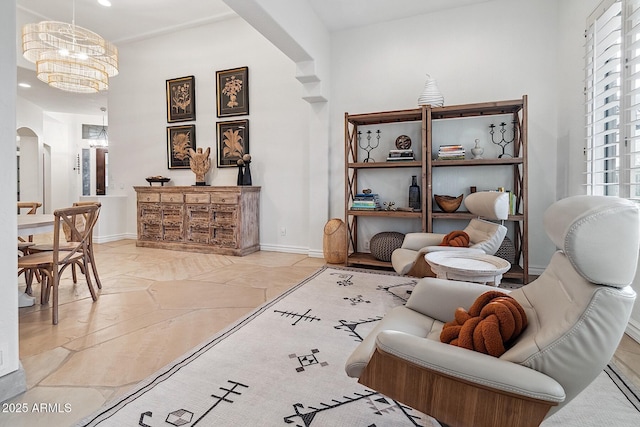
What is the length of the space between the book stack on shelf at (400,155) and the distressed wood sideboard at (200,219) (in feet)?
7.13

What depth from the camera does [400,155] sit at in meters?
4.01

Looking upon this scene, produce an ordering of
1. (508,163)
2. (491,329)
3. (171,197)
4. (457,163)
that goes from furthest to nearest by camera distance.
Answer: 1. (171,197)
2. (457,163)
3. (508,163)
4. (491,329)

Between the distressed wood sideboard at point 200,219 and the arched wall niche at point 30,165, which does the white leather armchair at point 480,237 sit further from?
the arched wall niche at point 30,165

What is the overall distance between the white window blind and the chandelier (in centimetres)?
518

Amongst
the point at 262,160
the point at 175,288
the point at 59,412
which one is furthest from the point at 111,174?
the point at 59,412

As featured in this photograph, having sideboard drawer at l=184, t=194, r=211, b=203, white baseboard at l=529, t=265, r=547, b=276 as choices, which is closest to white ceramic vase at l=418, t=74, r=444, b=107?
white baseboard at l=529, t=265, r=547, b=276

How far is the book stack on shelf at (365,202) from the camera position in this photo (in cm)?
409

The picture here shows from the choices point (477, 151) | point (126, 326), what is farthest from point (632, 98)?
point (126, 326)

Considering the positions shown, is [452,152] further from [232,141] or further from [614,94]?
[232,141]

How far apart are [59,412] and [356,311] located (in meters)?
1.87

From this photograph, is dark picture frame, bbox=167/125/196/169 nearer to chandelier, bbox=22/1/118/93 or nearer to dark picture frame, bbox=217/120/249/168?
dark picture frame, bbox=217/120/249/168

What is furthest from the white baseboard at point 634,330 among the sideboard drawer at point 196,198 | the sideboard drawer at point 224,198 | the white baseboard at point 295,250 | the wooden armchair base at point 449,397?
the sideboard drawer at point 196,198

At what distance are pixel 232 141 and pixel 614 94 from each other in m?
4.62

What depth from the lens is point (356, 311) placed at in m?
2.61
